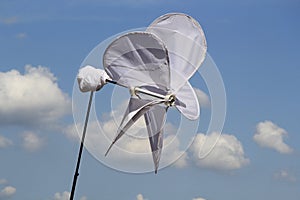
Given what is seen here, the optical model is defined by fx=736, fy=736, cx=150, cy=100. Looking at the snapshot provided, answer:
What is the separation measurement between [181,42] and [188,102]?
1089 millimetres

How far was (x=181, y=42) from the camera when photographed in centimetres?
1325

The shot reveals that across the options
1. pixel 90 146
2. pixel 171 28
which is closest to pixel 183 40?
pixel 171 28

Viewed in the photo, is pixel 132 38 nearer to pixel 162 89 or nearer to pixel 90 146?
pixel 162 89

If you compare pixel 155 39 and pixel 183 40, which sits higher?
pixel 183 40

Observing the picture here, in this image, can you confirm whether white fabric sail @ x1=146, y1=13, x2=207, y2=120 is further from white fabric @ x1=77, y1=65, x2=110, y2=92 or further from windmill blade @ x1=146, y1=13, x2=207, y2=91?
white fabric @ x1=77, y1=65, x2=110, y2=92

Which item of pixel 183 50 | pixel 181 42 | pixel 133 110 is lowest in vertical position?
pixel 133 110

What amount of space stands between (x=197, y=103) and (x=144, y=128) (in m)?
1.24

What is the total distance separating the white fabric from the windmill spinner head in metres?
0.21

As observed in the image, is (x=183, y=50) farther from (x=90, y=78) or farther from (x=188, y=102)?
(x=90, y=78)

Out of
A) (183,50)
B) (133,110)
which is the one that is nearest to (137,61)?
(133,110)

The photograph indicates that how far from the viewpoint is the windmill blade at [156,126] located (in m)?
12.7

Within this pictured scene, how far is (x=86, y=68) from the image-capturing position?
12.1m

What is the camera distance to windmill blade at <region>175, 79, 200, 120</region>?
42.2 ft

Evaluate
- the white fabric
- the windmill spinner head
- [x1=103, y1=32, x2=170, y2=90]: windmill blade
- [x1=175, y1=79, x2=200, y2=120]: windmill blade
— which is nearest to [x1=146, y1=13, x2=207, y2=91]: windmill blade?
the windmill spinner head
